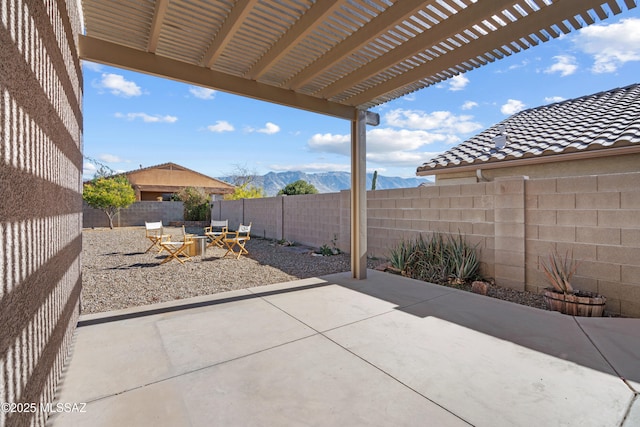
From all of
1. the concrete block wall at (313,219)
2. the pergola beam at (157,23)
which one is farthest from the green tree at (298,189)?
the pergola beam at (157,23)

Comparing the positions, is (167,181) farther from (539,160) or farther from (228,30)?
(539,160)

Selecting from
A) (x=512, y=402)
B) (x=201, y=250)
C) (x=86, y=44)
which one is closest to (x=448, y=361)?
(x=512, y=402)

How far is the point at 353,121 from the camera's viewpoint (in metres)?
5.66

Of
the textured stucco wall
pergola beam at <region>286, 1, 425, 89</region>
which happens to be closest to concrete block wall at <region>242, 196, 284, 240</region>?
pergola beam at <region>286, 1, 425, 89</region>

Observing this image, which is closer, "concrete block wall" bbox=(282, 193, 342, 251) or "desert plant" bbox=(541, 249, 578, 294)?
"desert plant" bbox=(541, 249, 578, 294)

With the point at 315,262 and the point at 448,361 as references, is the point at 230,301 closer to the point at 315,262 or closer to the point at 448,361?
the point at 448,361

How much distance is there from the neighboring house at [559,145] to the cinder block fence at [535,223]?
6.48 ft

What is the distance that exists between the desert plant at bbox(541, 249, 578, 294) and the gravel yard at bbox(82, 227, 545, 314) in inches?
15.4

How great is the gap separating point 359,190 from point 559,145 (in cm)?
434

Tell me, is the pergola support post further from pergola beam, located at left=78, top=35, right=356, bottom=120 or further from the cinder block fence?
the cinder block fence

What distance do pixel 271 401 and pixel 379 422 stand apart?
2.39ft

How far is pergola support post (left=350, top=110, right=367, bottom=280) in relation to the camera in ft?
18.5

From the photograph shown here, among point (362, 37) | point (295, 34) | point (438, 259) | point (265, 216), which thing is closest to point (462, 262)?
point (438, 259)

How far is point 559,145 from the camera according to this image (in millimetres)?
6285
